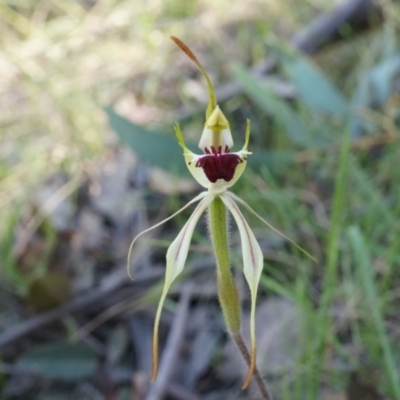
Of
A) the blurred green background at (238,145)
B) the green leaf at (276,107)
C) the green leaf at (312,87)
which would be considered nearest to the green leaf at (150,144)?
the blurred green background at (238,145)

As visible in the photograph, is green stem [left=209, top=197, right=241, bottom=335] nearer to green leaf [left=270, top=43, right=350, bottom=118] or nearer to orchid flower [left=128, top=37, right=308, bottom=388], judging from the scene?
orchid flower [left=128, top=37, right=308, bottom=388]

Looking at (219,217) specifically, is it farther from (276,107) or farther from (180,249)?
(276,107)

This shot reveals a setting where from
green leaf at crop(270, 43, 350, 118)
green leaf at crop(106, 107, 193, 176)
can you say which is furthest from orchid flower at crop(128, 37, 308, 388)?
green leaf at crop(270, 43, 350, 118)

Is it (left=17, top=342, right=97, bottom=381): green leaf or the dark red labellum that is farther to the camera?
(left=17, top=342, right=97, bottom=381): green leaf

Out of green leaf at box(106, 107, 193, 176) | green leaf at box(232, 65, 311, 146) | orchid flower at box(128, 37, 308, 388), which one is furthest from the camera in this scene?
green leaf at box(232, 65, 311, 146)

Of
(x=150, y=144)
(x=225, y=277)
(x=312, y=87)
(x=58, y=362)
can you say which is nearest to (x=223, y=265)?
(x=225, y=277)

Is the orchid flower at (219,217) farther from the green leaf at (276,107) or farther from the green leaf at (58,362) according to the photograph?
the green leaf at (276,107)

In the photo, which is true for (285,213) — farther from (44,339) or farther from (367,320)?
(44,339)
